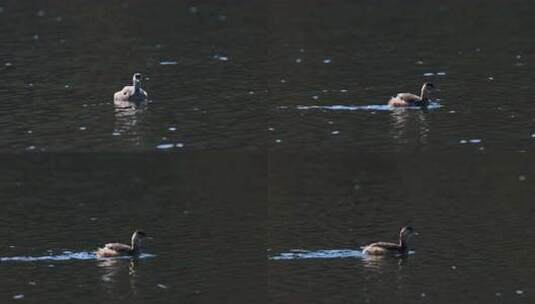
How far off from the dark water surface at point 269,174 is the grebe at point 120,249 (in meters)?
0.28

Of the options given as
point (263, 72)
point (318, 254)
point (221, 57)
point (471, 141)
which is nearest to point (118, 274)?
point (318, 254)

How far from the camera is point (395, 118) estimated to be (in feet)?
151

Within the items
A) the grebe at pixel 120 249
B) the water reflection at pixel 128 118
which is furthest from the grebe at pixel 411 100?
the grebe at pixel 120 249

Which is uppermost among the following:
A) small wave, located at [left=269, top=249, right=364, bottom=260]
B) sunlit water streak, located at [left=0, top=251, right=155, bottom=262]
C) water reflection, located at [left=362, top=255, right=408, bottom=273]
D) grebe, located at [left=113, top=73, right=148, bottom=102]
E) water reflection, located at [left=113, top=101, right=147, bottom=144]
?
grebe, located at [left=113, top=73, right=148, bottom=102]

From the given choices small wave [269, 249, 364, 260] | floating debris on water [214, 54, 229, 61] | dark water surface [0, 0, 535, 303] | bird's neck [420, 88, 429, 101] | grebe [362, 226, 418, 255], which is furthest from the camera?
floating debris on water [214, 54, 229, 61]

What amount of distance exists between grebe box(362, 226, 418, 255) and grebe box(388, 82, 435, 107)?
7.21 metres

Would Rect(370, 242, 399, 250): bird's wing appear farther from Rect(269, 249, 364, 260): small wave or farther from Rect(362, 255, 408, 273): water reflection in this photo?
Rect(269, 249, 364, 260): small wave

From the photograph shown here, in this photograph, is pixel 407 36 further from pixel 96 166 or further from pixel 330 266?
pixel 330 266

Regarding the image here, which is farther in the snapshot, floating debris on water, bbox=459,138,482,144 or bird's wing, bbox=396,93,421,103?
bird's wing, bbox=396,93,421,103

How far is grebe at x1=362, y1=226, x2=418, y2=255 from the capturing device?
39.1 m

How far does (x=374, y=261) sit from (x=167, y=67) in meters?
18.8

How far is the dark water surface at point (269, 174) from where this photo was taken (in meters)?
37.1

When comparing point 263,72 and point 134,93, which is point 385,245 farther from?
point 263,72

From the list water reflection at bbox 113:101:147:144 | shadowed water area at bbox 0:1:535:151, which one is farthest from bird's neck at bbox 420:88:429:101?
water reflection at bbox 113:101:147:144
